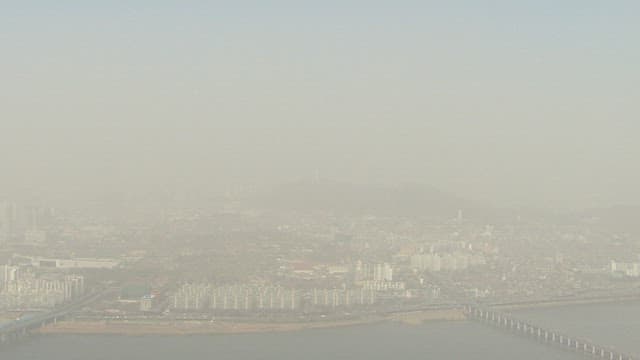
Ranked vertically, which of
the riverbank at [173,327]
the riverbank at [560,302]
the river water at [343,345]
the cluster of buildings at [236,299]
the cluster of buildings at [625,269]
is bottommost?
the river water at [343,345]

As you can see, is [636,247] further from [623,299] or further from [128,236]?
[128,236]

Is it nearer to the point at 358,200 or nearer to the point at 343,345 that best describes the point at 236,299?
the point at 343,345

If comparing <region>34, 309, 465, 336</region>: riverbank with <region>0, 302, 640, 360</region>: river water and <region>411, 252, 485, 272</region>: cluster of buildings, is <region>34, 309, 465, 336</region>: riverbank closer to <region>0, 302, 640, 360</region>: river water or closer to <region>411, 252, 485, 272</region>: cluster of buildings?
<region>0, 302, 640, 360</region>: river water

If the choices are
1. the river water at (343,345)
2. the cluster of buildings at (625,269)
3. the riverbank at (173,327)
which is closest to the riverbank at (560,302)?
the river water at (343,345)

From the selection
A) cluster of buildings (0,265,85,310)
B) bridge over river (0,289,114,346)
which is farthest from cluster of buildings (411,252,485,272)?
bridge over river (0,289,114,346)

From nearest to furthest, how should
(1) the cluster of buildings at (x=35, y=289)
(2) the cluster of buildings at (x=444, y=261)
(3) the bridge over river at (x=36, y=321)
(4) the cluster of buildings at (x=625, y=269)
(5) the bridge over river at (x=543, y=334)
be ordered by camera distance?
(5) the bridge over river at (x=543, y=334) → (3) the bridge over river at (x=36, y=321) → (1) the cluster of buildings at (x=35, y=289) → (2) the cluster of buildings at (x=444, y=261) → (4) the cluster of buildings at (x=625, y=269)

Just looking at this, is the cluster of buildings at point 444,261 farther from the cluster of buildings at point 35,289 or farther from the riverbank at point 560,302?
the cluster of buildings at point 35,289

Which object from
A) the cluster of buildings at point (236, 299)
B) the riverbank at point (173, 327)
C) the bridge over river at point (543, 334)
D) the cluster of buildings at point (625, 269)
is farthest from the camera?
the cluster of buildings at point (625, 269)
